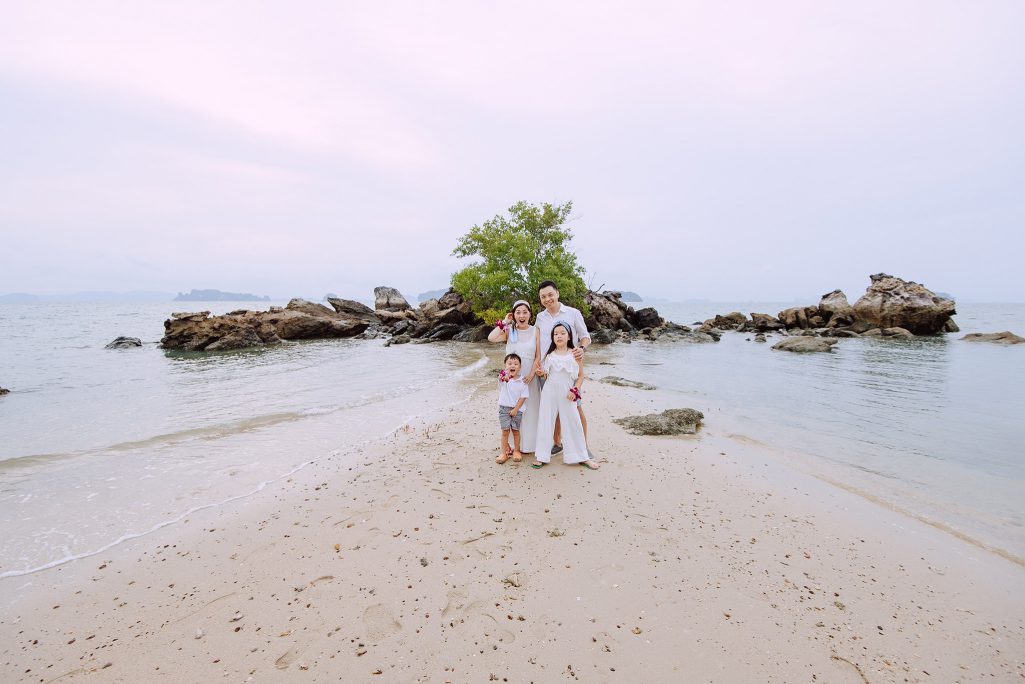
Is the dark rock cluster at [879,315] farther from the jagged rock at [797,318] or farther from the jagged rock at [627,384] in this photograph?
the jagged rock at [627,384]

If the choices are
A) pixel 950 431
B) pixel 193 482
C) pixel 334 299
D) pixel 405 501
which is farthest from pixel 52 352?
pixel 950 431

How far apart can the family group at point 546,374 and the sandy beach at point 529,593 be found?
1.87 ft

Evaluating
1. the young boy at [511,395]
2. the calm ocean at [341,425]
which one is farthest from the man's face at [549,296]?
the calm ocean at [341,425]

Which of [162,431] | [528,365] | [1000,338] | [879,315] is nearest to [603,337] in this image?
[879,315]

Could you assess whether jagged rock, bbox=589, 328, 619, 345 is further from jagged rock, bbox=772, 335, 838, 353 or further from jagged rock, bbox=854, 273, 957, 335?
jagged rock, bbox=854, 273, 957, 335

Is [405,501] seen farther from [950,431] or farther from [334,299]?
[334,299]

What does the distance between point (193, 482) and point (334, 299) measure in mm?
38416

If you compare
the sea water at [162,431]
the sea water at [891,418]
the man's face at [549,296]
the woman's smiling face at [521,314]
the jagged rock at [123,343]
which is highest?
the man's face at [549,296]

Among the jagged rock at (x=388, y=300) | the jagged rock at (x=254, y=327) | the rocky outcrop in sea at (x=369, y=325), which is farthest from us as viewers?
the jagged rock at (x=388, y=300)

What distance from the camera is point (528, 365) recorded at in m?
6.43

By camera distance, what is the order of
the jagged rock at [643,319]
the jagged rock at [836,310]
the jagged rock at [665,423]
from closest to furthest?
1. the jagged rock at [665,423]
2. the jagged rock at [836,310]
3. the jagged rock at [643,319]

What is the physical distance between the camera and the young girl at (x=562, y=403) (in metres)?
6.13

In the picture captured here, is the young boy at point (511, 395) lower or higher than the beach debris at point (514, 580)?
higher

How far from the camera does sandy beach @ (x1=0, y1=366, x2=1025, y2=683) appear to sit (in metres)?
2.96
